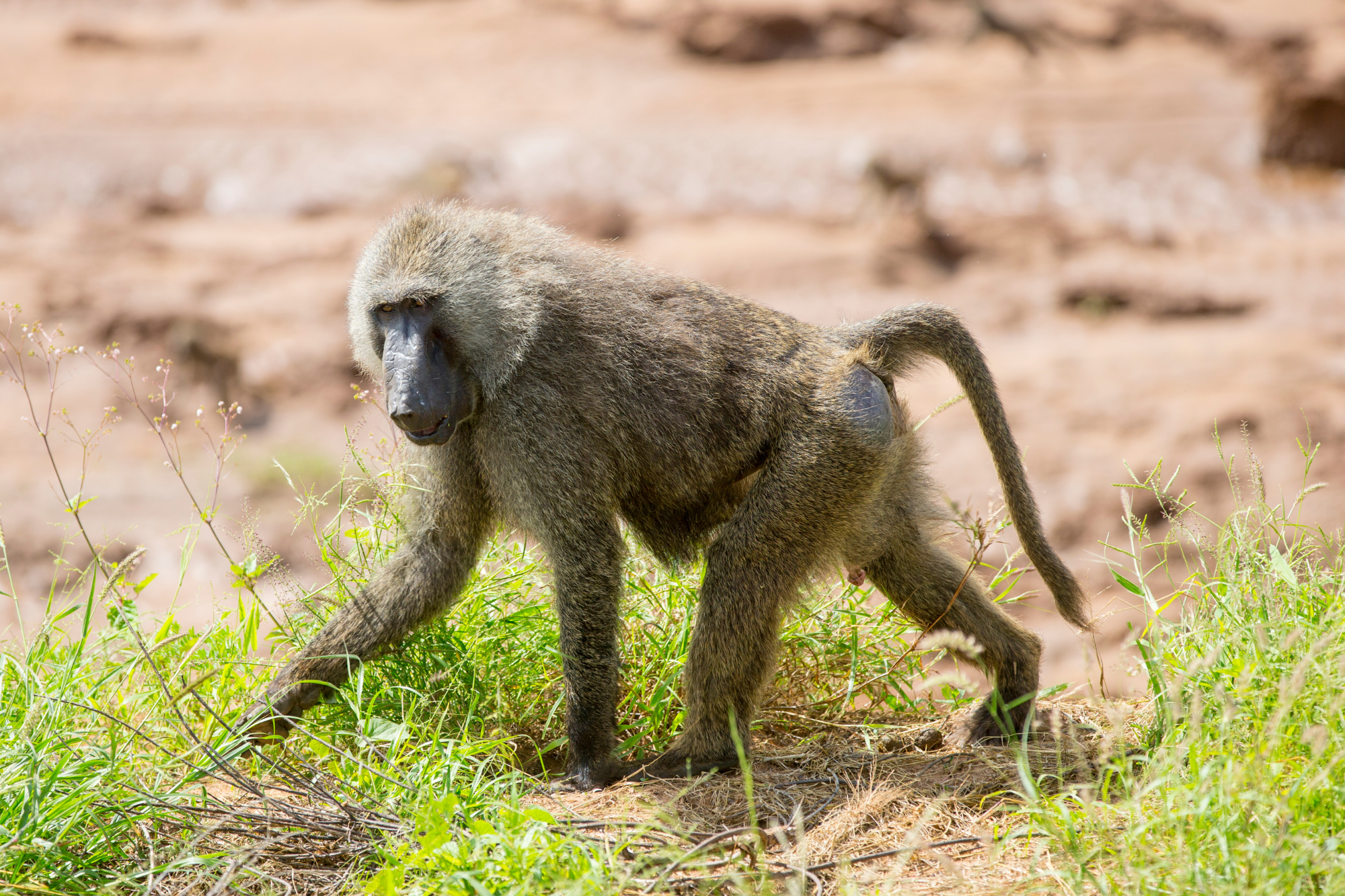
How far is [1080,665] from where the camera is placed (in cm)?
740

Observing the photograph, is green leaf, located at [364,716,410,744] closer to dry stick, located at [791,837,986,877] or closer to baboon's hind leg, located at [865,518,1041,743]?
dry stick, located at [791,837,986,877]

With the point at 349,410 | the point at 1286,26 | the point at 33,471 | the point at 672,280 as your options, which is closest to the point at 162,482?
the point at 33,471

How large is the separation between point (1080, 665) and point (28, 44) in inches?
676

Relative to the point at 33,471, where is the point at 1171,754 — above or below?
above

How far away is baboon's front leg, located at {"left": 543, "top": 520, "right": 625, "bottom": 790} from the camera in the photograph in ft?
10.7

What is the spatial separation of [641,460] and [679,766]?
90 centimetres

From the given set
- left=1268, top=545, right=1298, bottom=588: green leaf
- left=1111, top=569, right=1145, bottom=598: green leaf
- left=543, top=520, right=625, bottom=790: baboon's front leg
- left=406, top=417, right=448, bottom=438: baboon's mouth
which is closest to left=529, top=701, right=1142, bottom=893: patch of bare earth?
left=543, top=520, right=625, bottom=790: baboon's front leg

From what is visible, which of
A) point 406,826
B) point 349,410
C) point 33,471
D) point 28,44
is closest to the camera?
point 406,826

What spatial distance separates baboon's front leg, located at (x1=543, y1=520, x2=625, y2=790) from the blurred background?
8.14 feet

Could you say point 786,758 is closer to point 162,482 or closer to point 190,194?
point 162,482

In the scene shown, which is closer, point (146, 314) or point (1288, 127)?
point (146, 314)

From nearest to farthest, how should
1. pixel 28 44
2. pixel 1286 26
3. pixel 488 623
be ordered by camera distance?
pixel 488 623 → pixel 1286 26 → pixel 28 44

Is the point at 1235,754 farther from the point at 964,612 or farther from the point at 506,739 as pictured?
the point at 506,739

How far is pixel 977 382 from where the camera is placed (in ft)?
11.5
